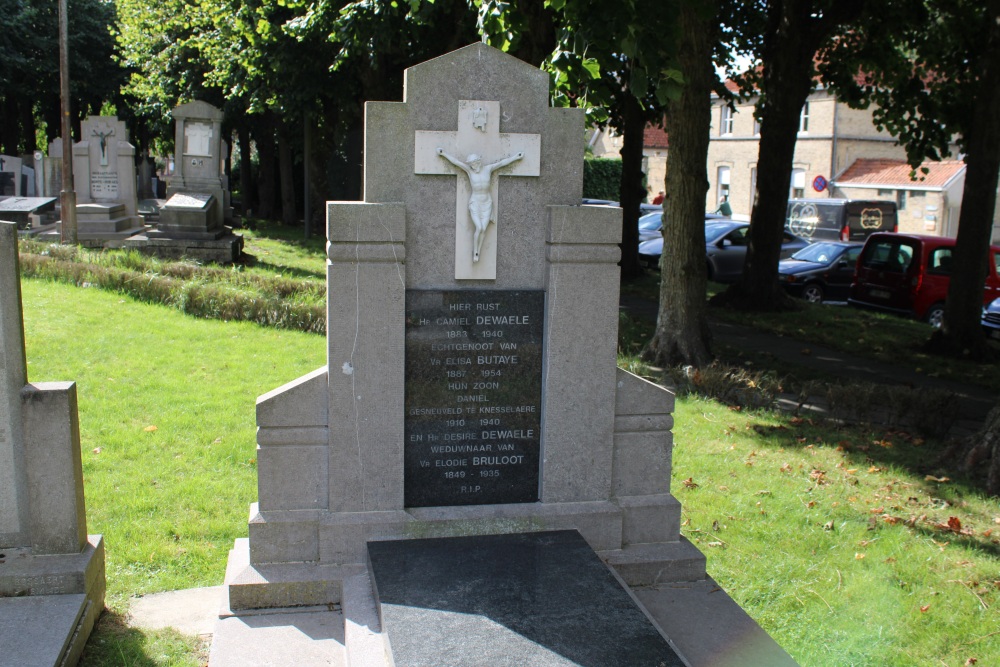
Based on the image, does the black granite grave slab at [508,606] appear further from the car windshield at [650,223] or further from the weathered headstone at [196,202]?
the car windshield at [650,223]

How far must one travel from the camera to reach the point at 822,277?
70.5 feet

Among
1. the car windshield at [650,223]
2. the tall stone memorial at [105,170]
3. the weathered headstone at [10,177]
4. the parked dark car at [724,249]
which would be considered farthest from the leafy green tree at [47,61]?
the parked dark car at [724,249]

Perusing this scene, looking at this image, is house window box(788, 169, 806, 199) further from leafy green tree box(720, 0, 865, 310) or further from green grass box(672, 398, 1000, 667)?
Result: green grass box(672, 398, 1000, 667)

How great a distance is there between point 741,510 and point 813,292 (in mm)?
15824

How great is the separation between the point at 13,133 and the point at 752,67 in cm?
3473

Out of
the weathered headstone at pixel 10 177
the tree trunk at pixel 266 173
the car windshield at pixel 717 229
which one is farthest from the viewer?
the tree trunk at pixel 266 173

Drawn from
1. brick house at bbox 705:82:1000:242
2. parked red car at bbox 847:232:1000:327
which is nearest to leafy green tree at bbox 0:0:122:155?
brick house at bbox 705:82:1000:242

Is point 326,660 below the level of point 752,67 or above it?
below

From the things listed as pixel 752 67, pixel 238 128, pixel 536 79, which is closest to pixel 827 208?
pixel 752 67

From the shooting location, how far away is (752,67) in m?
21.1

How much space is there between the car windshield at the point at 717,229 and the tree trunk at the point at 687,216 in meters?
13.1

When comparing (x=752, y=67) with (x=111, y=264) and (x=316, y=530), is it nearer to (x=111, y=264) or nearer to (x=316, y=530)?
(x=111, y=264)

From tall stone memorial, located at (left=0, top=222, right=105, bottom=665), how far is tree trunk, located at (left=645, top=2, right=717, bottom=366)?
7.95 metres

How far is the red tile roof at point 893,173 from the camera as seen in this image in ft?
122
